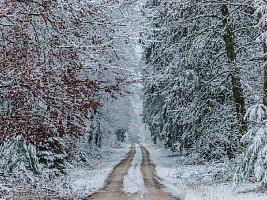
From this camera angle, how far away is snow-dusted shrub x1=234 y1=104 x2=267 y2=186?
1081 centimetres

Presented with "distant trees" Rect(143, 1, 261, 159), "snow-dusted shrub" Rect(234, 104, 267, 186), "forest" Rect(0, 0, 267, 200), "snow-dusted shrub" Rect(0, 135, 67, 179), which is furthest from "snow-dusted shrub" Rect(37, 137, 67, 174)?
"snow-dusted shrub" Rect(234, 104, 267, 186)

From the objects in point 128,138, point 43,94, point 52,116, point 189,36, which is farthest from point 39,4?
point 128,138

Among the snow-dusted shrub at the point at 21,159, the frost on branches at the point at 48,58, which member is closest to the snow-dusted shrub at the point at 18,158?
the snow-dusted shrub at the point at 21,159

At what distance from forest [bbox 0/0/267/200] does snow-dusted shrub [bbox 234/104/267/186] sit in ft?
0.10

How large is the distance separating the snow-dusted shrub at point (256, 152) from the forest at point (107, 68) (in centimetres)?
3

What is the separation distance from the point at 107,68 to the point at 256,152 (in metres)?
5.71

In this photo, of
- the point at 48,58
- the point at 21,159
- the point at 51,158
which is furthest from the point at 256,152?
the point at 51,158

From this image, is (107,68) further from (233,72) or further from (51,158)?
(51,158)

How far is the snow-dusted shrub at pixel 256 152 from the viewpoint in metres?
10.8

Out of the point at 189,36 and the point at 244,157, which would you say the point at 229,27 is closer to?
the point at 189,36

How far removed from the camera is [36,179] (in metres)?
15.1

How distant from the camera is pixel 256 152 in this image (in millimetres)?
11297

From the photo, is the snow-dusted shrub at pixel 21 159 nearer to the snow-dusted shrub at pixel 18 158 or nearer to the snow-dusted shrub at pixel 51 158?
the snow-dusted shrub at pixel 18 158

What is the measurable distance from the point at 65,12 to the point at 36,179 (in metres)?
9.78
